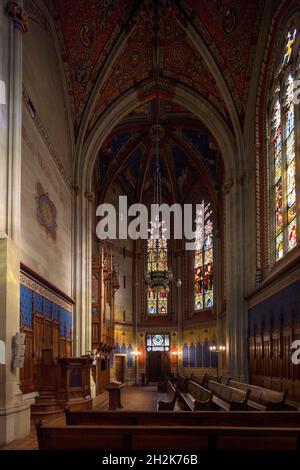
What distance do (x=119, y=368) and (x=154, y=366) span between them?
8.26 feet

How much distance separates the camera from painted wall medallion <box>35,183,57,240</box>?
15.0m

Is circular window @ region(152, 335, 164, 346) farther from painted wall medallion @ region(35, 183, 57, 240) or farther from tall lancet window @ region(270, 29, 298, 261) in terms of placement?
painted wall medallion @ region(35, 183, 57, 240)

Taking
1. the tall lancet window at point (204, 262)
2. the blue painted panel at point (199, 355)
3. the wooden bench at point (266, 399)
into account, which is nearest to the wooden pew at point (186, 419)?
the wooden bench at point (266, 399)

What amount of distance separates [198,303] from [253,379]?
12.8 metres

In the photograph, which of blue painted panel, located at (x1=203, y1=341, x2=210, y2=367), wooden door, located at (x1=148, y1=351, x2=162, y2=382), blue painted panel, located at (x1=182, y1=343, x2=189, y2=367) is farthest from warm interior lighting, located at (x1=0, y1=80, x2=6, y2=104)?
wooden door, located at (x1=148, y1=351, x2=162, y2=382)

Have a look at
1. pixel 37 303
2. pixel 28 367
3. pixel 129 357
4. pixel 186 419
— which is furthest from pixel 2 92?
pixel 129 357

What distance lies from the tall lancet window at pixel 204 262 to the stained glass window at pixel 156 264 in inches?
92.3

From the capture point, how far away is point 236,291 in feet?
65.7

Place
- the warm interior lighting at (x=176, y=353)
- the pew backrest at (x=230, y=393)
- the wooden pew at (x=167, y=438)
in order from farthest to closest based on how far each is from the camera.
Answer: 1. the warm interior lighting at (x=176, y=353)
2. the pew backrest at (x=230, y=393)
3. the wooden pew at (x=167, y=438)

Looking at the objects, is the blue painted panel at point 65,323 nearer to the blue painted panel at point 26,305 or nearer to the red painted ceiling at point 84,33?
the blue painted panel at point 26,305

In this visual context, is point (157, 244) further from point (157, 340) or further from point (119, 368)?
point (119, 368)

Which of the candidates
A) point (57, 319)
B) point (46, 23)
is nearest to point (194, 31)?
point (46, 23)

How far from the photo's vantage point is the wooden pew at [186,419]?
713 cm

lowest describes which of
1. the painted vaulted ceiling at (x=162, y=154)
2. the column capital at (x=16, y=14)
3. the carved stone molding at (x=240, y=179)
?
the carved stone molding at (x=240, y=179)
